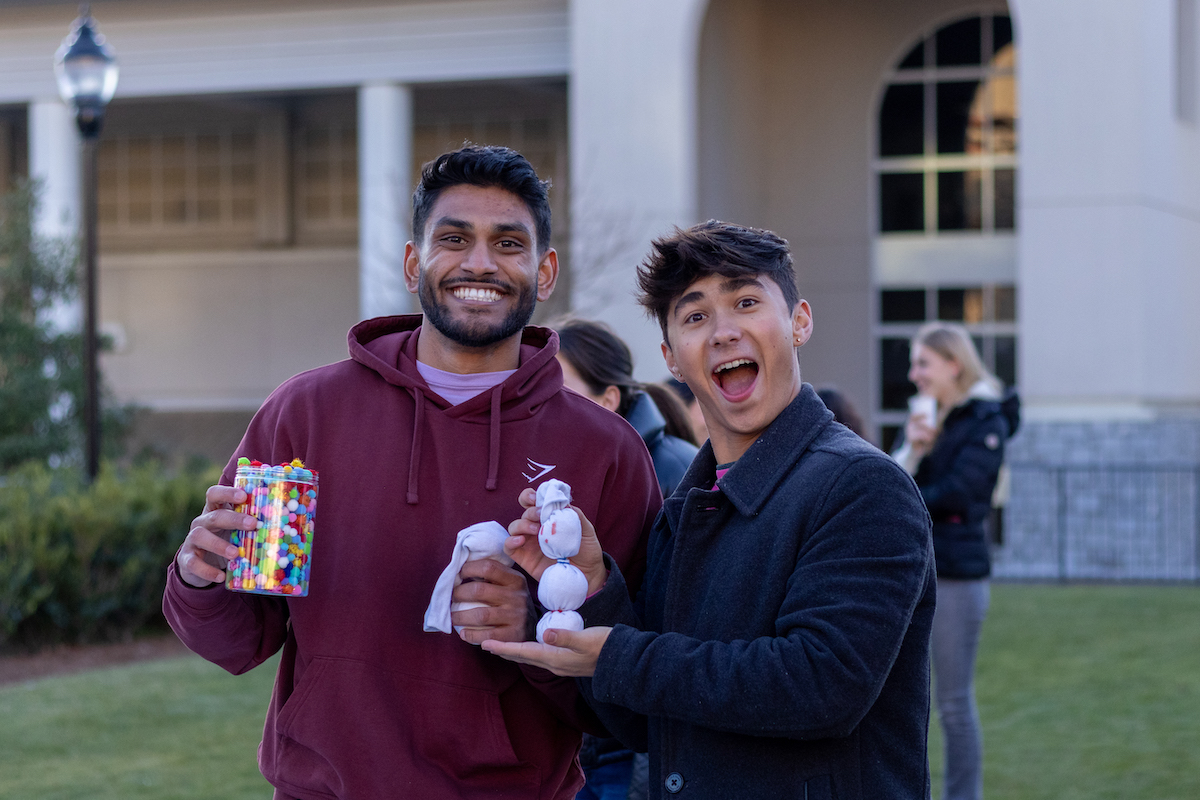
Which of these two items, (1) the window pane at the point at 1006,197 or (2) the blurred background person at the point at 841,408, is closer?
(2) the blurred background person at the point at 841,408

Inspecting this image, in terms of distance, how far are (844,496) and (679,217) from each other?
1645cm

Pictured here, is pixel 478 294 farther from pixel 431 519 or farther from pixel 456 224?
pixel 431 519

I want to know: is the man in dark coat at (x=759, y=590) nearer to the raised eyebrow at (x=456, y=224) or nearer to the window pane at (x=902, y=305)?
the raised eyebrow at (x=456, y=224)

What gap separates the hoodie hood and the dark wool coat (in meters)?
0.54

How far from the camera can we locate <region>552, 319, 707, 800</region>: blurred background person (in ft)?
13.9

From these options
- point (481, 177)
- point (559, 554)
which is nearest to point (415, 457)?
point (559, 554)

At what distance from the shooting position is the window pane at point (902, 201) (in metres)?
22.4

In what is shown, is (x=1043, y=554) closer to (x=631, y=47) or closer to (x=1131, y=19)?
(x=1131, y=19)

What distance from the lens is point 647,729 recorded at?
279cm

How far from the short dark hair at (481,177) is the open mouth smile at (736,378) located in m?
0.72

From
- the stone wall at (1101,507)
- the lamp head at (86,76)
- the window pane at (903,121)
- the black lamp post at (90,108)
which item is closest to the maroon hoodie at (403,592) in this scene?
the black lamp post at (90,108)

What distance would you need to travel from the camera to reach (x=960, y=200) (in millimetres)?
21938

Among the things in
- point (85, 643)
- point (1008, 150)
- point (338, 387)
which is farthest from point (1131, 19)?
point (338, 387)

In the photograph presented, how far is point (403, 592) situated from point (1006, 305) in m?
20.3
